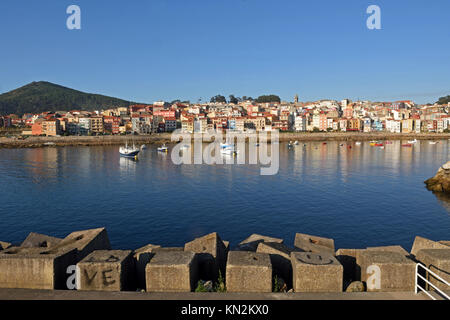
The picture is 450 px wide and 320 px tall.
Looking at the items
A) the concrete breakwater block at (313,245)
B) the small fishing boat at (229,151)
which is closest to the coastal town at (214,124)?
the small fishing boat at (229,151)

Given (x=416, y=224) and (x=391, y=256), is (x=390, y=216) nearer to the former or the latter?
(x=416, y=224)

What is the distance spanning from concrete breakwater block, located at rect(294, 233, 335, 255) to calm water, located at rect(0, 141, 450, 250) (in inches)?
Answer: 203

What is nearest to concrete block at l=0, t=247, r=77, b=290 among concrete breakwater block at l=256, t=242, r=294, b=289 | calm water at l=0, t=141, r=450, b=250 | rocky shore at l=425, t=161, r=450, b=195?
concrete breakwater block at l=256, t=242, r=294, b=289

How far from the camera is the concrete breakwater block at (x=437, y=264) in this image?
5043 mm

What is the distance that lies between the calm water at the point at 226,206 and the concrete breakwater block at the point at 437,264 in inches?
352

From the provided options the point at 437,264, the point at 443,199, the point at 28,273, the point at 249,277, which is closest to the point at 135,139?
the point at 443,199

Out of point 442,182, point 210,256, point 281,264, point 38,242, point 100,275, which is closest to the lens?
point 100,275

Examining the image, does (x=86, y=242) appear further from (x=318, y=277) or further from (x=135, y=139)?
(x=135, y=139)

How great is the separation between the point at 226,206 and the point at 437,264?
16.5 m

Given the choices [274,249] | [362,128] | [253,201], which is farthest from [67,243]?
[362,128]

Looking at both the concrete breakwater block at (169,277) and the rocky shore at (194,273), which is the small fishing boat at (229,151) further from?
the concrete breakwater block at (169,277)

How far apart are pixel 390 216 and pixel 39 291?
18450 mm

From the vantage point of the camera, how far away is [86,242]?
7.47 metres

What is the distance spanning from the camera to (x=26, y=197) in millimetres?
24797
